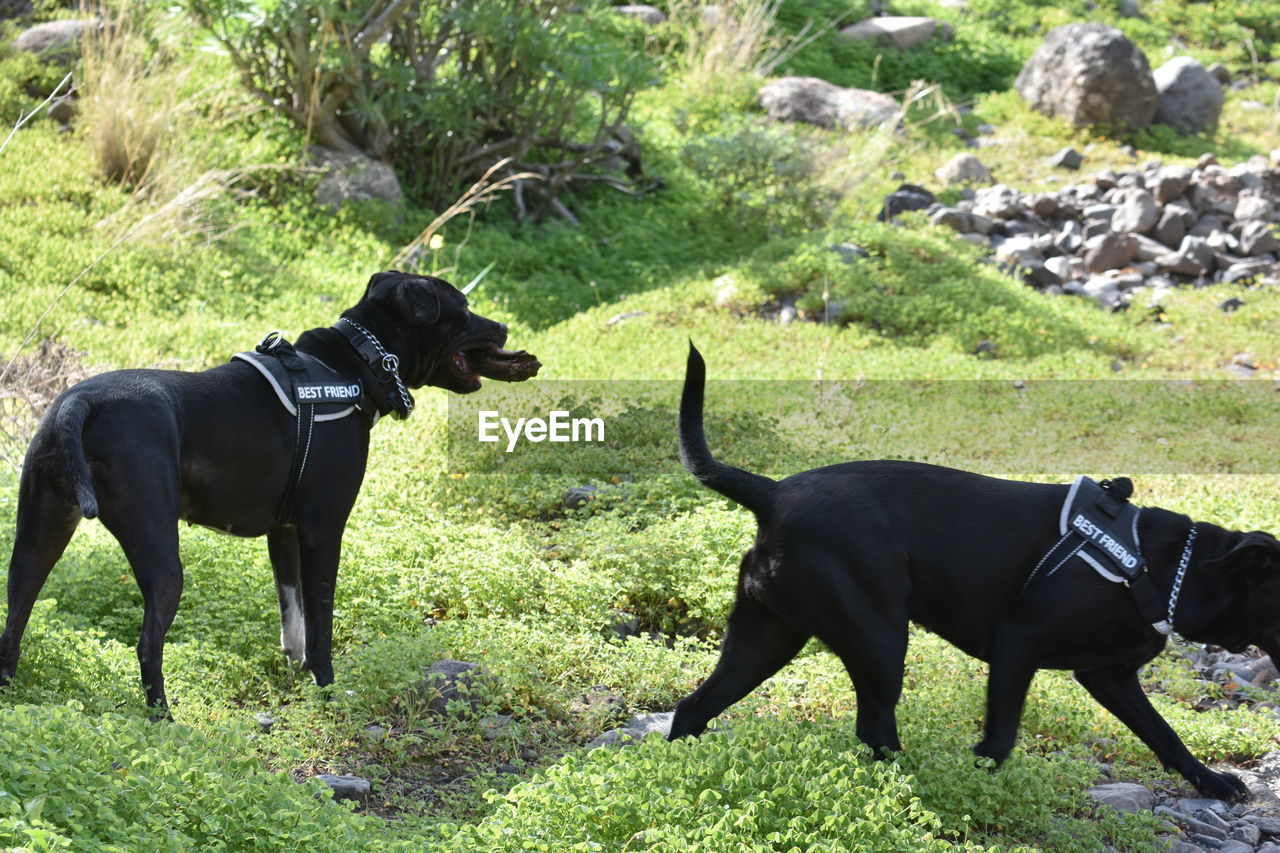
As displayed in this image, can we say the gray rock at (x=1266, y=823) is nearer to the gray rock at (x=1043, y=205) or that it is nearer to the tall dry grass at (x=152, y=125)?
the tall dry grass at (x=152, y=125)

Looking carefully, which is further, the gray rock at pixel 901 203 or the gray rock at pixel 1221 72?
the gray rock at pixel 1221 72

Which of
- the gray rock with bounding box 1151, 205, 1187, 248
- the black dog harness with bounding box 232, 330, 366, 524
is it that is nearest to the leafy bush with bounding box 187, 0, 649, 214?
the gray rock with bounding box 1151, 205, 1187, 248

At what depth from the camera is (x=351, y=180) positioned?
42.4 feet

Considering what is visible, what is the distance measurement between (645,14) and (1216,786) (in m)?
16.9

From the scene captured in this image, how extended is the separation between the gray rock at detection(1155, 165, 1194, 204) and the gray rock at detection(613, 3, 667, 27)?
7936 millimetres

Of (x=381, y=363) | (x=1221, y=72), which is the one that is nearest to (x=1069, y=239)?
(x=1221, y=72)

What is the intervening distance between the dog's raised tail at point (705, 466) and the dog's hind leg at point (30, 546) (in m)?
2.09

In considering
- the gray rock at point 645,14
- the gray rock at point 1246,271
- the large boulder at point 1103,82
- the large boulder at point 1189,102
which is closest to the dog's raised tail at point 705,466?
the gray rock at point 1246,271

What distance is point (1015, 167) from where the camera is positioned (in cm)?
1709

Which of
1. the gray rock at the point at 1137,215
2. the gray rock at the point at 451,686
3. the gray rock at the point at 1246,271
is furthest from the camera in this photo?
the gray rock at the point at 1137,215

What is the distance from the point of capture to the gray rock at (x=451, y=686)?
16.6 feet

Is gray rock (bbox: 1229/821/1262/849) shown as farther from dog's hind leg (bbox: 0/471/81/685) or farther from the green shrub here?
the green shrub

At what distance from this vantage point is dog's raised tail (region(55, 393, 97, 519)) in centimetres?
414

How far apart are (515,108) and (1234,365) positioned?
733 centimetres
